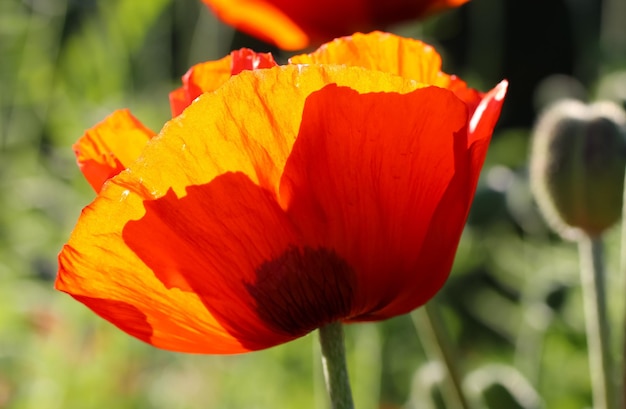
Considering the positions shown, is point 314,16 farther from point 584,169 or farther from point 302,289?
point 302,289

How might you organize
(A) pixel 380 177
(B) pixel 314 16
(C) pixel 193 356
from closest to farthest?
(A) pixel 380 177
(B) pixel 314 16
(C) pixel 193 356

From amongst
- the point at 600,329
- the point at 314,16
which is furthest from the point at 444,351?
A: the point at 314,16

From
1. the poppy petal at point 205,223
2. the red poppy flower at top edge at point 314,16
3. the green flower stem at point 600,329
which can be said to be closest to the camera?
the poppy petal at point 205,223

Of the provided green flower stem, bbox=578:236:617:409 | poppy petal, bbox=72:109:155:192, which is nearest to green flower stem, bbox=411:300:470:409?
green flower stem, bbox=578:236:617:409

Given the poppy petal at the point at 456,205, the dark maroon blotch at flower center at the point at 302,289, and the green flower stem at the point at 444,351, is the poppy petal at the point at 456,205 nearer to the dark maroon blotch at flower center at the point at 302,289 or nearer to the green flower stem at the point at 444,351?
the dark maroon blotch at flower center at the point at 302,289

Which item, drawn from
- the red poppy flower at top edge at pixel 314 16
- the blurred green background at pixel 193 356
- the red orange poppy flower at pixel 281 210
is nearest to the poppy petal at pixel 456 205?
the red orange poppy flower at pixel 281 210

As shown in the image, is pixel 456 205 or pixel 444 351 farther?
pixel 444 351

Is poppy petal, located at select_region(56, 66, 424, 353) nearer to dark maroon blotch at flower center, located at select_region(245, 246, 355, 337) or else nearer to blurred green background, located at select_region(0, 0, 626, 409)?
dark maroon blotch at flower center, located at select_region(245, 246, 355, 337)
